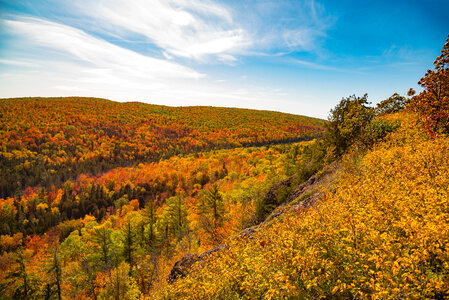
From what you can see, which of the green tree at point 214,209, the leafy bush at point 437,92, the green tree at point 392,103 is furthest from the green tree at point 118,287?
the green tree at point 392,103

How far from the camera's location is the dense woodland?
17.0 feet

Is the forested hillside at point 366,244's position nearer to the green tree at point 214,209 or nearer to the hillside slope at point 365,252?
the hillside slope at point 365,252

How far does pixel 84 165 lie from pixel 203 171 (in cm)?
9978

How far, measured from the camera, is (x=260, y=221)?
2397cm

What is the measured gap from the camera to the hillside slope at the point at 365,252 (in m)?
4.33

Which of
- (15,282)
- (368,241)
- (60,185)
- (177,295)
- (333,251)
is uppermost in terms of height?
(368,241)

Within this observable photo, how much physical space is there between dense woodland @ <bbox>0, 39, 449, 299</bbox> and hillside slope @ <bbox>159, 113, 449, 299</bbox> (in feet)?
0.18

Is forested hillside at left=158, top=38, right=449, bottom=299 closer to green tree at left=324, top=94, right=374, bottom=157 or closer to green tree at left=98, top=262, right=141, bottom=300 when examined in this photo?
green tree at left=324, top=94, right=374, bottom=157

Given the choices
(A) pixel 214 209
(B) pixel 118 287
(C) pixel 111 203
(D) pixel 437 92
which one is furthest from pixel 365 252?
(C) pixel 111 203

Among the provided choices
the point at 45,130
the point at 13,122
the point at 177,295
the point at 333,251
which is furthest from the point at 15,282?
the point at 13,122

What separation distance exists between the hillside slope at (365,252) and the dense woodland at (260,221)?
6 centimetres

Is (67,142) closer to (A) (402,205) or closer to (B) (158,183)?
(B) (158,183)

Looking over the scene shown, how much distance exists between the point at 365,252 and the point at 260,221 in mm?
19296

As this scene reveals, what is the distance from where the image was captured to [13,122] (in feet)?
646
